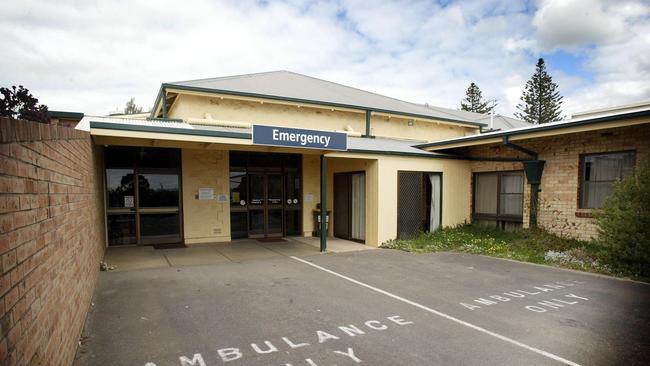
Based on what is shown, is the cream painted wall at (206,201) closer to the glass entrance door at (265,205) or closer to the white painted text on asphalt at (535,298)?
the glass entrance door at (265,205)

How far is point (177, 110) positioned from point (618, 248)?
12.3 metres

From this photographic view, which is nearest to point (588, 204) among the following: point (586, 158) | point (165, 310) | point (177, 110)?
point (586, 158)

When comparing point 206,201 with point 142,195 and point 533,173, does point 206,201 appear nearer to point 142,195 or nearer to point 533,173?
point 142,195

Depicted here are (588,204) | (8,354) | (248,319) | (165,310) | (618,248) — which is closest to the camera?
(8,354)

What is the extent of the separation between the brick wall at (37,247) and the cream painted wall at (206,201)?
6.82 metres

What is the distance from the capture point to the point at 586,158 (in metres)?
9.55

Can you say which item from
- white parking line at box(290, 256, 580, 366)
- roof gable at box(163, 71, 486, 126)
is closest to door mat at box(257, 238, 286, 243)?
white parking line at box(290, 256, 580, 366)

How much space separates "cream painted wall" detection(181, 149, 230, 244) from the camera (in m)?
10.8

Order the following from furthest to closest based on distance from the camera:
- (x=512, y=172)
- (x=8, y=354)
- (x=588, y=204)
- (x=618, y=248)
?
(x=512, y=172)
(x=588, y=204)
(x=618, y=248)
(x=8, y=354)

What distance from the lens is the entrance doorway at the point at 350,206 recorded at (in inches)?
456

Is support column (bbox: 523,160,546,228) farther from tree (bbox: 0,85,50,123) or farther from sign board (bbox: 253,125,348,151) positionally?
tree (bbox: 0,85,50,123)

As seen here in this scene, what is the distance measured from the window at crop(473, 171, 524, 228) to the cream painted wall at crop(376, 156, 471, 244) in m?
0.36

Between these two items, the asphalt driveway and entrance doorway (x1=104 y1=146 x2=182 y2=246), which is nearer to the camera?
the asphalt driveway

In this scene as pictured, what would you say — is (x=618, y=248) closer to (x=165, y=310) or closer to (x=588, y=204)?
(x=588, y=204)
